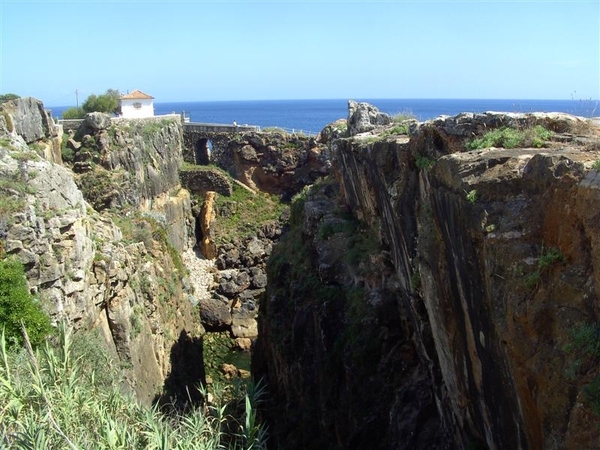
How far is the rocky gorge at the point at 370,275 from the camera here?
8.97 m

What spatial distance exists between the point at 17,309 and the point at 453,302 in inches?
528

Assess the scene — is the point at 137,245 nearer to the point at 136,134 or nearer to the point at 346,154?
the point at 346,154

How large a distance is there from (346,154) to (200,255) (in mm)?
26570

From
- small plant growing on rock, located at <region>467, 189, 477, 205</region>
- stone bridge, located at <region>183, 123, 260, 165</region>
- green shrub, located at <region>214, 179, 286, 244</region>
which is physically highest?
small plant growing on rock, located at <region>467, 189, 477, 205</region>

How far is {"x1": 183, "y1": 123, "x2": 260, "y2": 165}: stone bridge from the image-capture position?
54188 mm

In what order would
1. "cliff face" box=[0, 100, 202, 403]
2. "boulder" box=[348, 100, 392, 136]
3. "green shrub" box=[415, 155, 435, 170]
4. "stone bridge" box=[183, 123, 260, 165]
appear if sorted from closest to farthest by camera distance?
"green shrub" box=[415, 155, 435, 170] → "cliff face" box=[0, 100, 202, 403] → "boulder" box=[348, 100, 392, 136] → "stone bridge" box=[183, 123, 260, 165]

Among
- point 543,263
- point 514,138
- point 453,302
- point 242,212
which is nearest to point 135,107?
point 242,212

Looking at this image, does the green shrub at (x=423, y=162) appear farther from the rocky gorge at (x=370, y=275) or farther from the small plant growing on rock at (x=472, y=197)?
the small plant growing on rock at (x=472, y=197)

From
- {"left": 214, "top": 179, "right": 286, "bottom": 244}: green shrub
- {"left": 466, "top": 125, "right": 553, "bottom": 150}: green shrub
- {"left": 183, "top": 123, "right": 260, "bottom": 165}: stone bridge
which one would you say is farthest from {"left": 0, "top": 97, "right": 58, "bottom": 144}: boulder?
{"left": 466, "top": 125, "right": 553, "bottom": 150}: green shrub

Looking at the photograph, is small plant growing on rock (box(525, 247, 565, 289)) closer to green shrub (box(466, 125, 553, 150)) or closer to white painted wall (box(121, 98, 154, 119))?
green shrub (box(466, 125, 553, 150))

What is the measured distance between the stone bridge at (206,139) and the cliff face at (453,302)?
30.2 metres

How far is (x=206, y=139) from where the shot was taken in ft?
181

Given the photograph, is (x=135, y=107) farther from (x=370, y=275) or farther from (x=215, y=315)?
(x=370, y=275)

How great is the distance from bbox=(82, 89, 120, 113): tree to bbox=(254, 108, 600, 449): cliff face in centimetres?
3922
